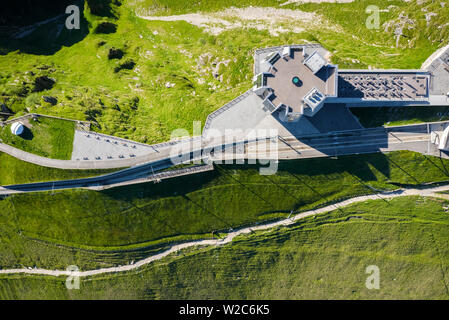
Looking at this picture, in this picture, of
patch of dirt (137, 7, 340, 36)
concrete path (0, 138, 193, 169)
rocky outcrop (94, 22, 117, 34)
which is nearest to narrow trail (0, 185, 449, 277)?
concrete path (0, 138, 193, 169)

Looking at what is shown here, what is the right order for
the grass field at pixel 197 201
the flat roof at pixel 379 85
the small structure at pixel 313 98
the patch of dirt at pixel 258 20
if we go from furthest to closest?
the patch of dirt at pixel 258 20 < the grass field at pixel 197 201 < the flat roof at pixel 379 85 < the small structure at pixel 313 98

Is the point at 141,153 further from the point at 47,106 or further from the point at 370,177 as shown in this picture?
the point at 370,177

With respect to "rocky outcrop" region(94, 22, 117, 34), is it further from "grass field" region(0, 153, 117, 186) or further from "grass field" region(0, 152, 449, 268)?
"grass field" region(0, 152, 449, 268)

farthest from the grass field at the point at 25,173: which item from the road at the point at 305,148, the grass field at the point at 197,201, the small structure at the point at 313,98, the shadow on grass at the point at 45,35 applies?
the small structure at the point at 313,98

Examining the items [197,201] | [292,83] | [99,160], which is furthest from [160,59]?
[197,201]

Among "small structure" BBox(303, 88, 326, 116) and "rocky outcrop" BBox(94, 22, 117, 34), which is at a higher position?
"rocky outcrop" BBox(94, 22, 117, 34)

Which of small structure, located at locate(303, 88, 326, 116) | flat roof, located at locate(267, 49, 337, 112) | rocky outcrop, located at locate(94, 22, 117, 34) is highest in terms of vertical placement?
rocky outcrop, located at locate(94, 22, 117, 34)

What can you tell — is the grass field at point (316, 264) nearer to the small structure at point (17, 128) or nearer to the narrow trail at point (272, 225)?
the narrow trail at point (272, 225)
